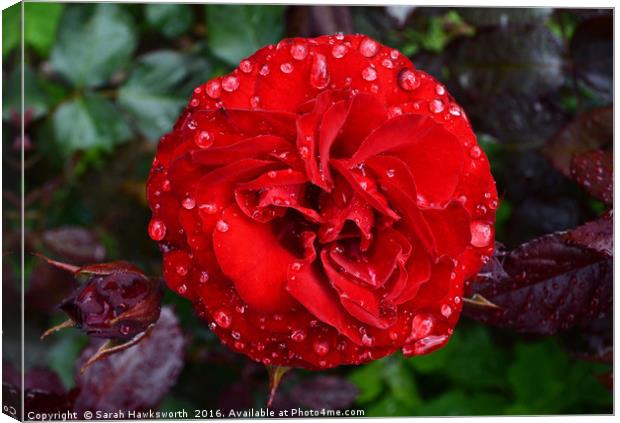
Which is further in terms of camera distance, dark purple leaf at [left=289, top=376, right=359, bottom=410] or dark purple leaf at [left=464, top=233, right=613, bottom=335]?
dark purple leaf at [left=289, top=376, right=359, bottom=410]

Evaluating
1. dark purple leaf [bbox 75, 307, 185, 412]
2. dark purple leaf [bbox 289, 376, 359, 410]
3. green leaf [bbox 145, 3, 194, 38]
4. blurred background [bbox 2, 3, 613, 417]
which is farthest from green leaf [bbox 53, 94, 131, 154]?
dark purple leaf [bbox 289, 376, 359, 410]

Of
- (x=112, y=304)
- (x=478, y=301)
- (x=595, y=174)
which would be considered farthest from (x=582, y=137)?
(x=112, y=304)

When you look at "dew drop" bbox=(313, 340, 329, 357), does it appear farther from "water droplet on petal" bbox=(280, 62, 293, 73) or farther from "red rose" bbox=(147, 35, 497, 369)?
Answer: "water droplet on petal" bbox=(280, 62, 293, 73)

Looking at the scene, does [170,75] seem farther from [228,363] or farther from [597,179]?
[597,179]

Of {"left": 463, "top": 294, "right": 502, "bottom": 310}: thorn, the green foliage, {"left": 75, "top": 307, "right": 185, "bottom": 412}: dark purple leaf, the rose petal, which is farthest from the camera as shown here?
the green foliage

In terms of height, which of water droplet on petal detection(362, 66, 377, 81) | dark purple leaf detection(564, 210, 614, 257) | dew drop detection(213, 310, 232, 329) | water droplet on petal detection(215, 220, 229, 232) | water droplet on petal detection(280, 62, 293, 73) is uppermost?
water droplet on petal detection(280, 62, 293, 73)

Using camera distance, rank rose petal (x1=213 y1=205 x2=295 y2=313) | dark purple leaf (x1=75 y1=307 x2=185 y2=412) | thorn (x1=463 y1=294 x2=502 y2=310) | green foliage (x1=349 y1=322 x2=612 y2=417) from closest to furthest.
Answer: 1. rose petal (x1=213 y1=205 x2=295 y2=313)
2. thorn (x1=463 y1=294 x2=502 y2=310)
3. dark purple leaf (x1=75 y1=307 x2=185 y2=412)
4. green foliage (x1=349 y1=322 x2=612 y2=417)
